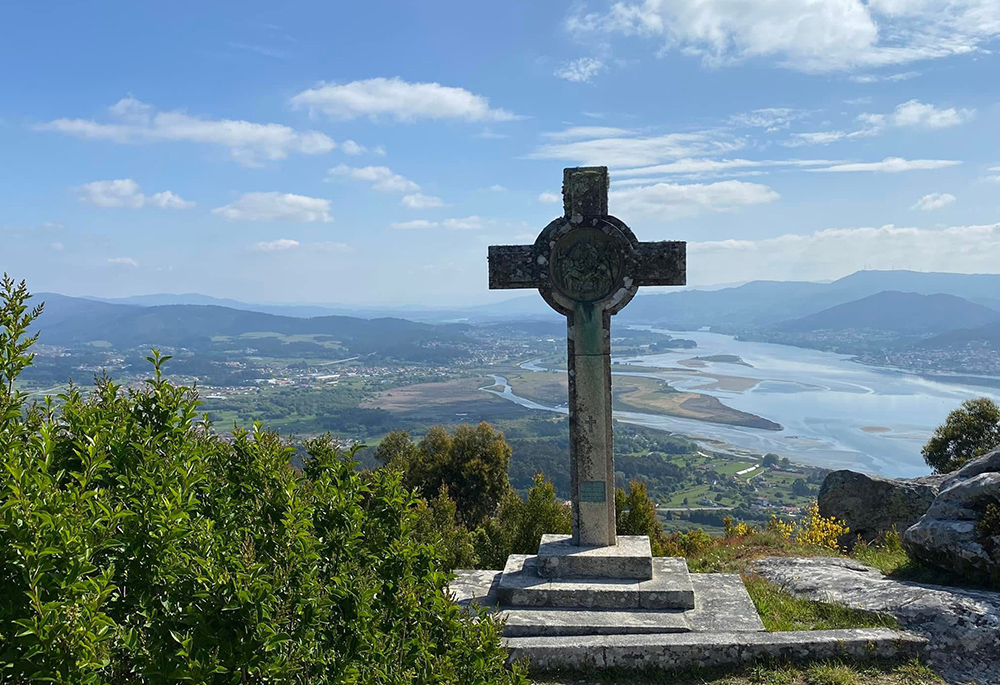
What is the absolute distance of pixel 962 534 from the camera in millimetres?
6812

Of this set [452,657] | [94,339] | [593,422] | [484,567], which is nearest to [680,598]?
[593,422]

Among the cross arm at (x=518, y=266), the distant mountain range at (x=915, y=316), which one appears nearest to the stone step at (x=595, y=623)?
the cross arm at (x=518, y=266)

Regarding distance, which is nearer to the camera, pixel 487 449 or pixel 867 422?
pixel 487 449

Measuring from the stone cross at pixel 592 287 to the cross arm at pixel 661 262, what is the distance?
1cm

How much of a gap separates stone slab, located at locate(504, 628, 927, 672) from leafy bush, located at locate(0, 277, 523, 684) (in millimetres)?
3388

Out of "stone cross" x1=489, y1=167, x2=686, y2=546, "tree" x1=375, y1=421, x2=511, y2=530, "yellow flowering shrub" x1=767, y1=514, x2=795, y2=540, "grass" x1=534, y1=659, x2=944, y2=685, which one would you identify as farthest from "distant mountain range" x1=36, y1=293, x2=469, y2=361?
"grass" x1=534, y1=659, x2=944, y2=685

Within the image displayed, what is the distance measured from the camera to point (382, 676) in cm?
233

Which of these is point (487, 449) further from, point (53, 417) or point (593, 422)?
point (53, 417)

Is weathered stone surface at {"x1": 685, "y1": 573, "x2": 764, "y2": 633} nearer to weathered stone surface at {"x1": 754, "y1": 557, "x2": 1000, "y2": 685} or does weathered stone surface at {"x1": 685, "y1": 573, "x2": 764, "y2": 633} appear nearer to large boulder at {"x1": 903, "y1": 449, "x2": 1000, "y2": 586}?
weathered stone surface at {"x1": 754, "y1": 557, "x2": 1000, "y2": 685}

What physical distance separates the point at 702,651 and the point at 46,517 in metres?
5.29

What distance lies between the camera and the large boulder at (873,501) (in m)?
10.3

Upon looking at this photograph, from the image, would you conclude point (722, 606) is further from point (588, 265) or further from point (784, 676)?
point (588, 265)

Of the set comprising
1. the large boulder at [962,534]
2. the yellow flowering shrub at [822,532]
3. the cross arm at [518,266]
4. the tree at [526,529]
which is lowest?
the yellow flowering shrub at [822,532]

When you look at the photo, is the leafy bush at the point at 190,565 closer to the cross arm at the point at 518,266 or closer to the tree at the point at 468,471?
the cross arm at the point at 518,266
